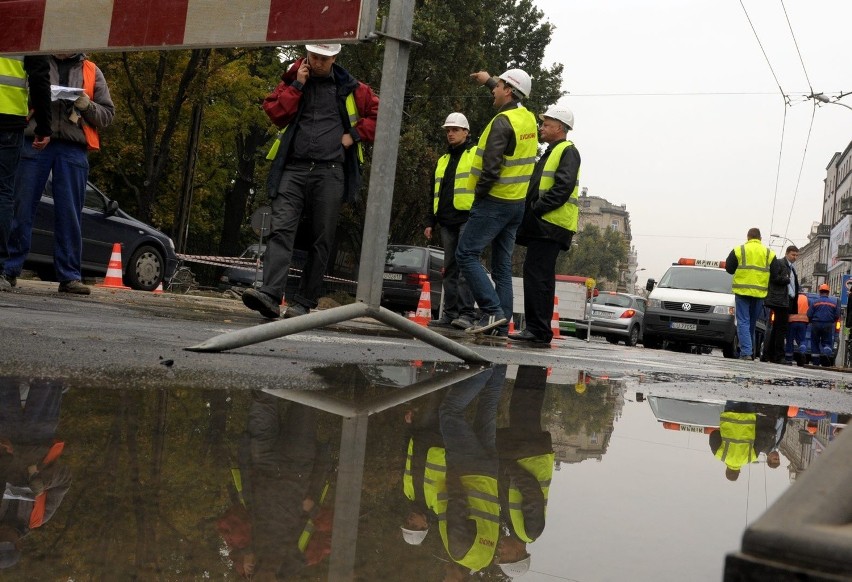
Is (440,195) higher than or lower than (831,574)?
higher

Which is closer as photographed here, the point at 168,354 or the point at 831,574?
the point at 831,574

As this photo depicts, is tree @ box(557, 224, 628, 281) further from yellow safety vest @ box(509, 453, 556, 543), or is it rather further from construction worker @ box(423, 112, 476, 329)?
yellow safety vest @ box(509, 453, 556, 543)

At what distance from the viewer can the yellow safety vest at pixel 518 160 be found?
7.89m

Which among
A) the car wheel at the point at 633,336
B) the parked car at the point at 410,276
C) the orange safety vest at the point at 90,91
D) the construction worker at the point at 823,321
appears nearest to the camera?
the orange safety vest at the point at 90,91

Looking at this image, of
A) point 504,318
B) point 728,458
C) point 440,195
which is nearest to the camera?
point 728,458

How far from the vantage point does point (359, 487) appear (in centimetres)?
186

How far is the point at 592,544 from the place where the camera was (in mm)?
1592

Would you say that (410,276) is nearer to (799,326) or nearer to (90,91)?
(799,326)

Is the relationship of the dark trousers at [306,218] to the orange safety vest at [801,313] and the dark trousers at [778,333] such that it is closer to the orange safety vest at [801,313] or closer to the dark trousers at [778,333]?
the dark trousers at [778,333]

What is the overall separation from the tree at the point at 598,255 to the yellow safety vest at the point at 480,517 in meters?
99.0

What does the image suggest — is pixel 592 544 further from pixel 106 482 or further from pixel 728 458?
pixel 728 458

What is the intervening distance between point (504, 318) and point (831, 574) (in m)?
7.32

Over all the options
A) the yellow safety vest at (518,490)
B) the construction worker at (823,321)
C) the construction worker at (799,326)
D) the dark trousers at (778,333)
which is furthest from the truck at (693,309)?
the yellow safety vest at (518,490)

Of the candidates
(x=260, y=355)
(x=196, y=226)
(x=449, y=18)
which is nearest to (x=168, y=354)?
(x=260, y=355)
